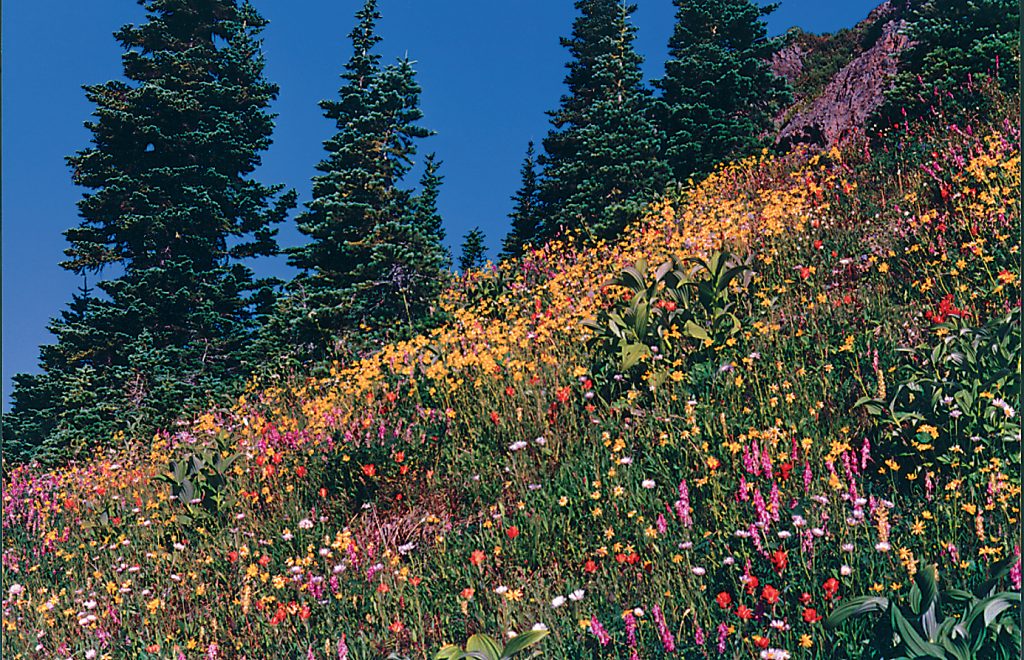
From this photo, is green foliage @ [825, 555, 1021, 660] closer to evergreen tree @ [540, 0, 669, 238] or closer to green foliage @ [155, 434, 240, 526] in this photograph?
green foliage @ [155, 434, 240, 526]

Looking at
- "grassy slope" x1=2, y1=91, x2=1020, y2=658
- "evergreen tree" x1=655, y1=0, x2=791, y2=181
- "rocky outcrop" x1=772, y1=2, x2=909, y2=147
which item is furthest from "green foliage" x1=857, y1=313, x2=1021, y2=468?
"rocky outcrop" x1=772, y1=2, x2=909, y2=147

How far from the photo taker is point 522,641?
2.94 m

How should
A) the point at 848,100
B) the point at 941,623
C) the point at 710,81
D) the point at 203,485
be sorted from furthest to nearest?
the point at 848,100 → the point at 710,81 → the point at 203,485 → the point at 941,623

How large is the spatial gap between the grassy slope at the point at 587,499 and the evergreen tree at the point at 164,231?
5.52m

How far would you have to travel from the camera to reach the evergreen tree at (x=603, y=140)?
14328 millimetres

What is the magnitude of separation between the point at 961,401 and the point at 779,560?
4.58 feet

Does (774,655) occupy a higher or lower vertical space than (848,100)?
lower

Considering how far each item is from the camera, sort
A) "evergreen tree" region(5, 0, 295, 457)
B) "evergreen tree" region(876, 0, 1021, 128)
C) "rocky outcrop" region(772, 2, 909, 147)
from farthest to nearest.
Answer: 1. "rocky outcrop" region(772, 2, 909, 147)
2. "evergreen tree" region(5, 0, 295, 457)
3. "evergreen tree" region(876, 0, 1021, 128)

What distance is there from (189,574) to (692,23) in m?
17.1

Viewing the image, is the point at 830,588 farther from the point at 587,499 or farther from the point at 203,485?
the point at 203,485

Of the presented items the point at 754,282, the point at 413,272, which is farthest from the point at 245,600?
the point at 413,272

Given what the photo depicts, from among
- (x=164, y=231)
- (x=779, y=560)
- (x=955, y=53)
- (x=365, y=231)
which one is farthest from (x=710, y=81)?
(x=779, y=560)

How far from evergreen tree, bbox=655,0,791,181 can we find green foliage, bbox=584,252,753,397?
40.1 ft

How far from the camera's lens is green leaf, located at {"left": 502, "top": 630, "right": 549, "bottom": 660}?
9.55ft
